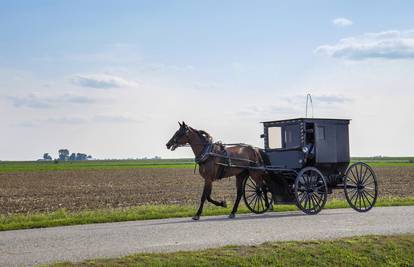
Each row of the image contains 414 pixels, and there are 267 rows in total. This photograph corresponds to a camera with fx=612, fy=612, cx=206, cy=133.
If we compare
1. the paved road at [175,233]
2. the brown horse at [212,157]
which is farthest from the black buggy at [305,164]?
the paved road at [175,233]

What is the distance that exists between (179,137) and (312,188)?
13.4ft

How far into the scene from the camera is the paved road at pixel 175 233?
1108 centimetres

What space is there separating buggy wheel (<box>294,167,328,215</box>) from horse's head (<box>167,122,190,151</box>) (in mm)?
3378

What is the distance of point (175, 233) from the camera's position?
13117mm

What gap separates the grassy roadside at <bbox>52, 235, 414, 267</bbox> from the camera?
10266 mm

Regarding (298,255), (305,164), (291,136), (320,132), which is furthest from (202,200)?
(298,255)

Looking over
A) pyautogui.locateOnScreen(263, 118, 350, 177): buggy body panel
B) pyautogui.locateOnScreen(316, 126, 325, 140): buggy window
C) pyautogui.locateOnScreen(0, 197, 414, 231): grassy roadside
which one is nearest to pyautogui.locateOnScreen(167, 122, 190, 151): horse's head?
pyautogui.locateOnScreen(0, 197, 414, 231): grassy roadside

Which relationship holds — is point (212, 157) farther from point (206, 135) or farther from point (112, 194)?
point (112, 194)

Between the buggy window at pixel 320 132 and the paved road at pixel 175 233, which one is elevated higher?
the buggy window at pixel 320 132

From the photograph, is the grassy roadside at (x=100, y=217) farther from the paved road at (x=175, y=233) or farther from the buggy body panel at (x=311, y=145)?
the buggy body panel at (x=311, y=145)

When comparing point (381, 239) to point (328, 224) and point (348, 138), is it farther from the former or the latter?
point (348, 138)

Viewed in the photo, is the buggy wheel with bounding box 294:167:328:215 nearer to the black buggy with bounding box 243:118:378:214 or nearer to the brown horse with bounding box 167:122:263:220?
the black buggy with bounding box 243:118:378:214

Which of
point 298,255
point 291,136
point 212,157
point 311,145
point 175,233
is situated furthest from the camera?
point 291,136

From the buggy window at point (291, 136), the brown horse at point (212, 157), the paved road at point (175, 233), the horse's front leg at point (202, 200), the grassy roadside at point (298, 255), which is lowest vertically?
the grassy roadside at point (298, 255)
